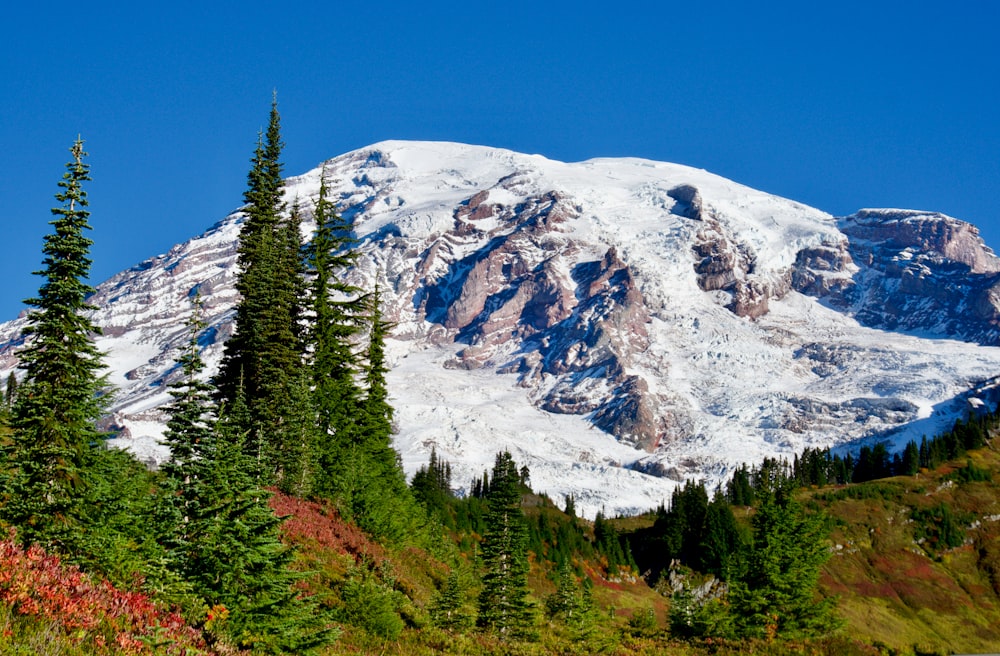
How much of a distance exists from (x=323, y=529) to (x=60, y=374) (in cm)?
1447

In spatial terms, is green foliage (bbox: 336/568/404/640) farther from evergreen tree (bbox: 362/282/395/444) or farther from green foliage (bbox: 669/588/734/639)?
evergreen tree (bbox: 362/282/395/444)

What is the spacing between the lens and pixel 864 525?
456 ft

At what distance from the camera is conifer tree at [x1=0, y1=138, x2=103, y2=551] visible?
22.8 m

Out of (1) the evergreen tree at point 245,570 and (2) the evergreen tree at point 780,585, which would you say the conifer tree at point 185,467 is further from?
(2) the evergreen tree at point 780,585

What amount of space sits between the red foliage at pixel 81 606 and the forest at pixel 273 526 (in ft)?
0.14

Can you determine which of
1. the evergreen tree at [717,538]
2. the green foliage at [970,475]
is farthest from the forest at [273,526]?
the green foliage at [970,475]

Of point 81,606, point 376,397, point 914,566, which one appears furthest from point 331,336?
point 914,566

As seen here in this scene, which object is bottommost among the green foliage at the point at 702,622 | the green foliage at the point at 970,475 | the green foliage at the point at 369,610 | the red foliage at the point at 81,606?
the green foliage at the point at 702,622

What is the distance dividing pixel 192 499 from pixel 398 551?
2586 cm

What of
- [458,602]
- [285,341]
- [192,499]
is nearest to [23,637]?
[192,499]

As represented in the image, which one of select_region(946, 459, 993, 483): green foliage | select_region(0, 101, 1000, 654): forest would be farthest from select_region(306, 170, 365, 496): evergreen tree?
select_region(946, 459, 993, 483): green foliage

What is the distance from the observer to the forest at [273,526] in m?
16.1

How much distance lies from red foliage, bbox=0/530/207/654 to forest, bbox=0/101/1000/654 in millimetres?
43

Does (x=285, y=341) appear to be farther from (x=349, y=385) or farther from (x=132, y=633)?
(x=132, y=633)
